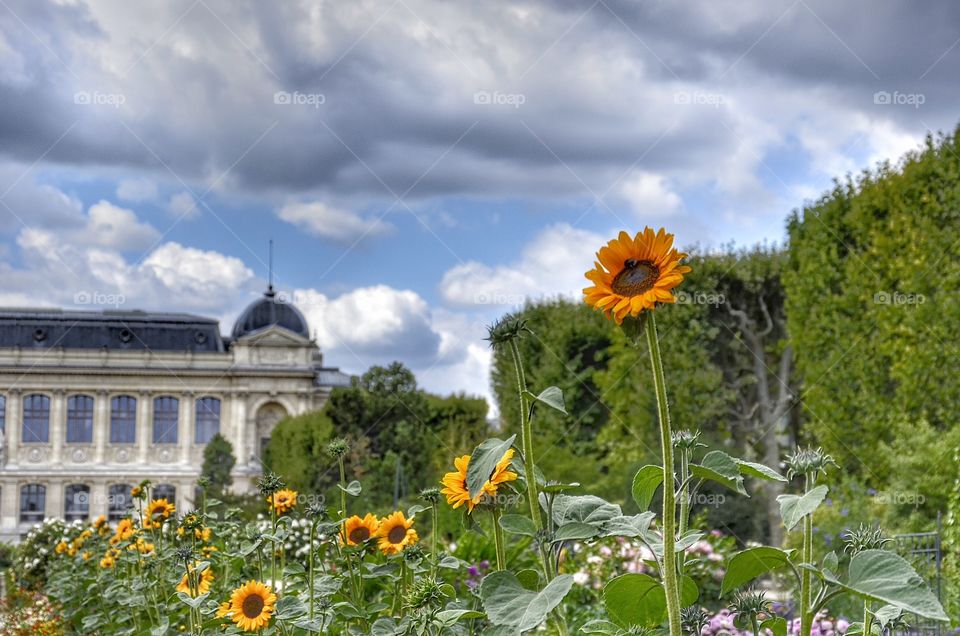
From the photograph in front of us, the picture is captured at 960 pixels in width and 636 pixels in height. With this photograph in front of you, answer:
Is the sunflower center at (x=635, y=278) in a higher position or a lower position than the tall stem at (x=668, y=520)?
higher

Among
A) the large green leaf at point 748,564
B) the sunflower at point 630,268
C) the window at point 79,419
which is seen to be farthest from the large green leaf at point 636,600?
the window at point 79,419

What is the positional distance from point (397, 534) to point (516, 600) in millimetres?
1759

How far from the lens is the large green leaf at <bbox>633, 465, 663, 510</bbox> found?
2.07 meters

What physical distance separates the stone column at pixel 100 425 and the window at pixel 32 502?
7.93 ft

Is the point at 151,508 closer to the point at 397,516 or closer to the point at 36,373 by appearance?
the point at 397,516

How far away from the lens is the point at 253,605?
3361mm

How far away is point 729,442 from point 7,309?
34.8 m

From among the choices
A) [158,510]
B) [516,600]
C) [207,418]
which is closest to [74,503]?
[207,418]

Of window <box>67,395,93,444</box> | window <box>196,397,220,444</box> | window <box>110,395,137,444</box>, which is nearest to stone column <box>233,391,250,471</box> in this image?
window <box>196,397,220,444</box>

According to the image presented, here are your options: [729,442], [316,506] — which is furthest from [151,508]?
[729,442]

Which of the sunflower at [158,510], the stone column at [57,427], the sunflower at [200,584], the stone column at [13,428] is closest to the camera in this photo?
A: the sunflower at [200,584]

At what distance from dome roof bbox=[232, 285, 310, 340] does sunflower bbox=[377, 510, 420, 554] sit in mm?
37762

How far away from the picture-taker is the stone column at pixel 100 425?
39.7m

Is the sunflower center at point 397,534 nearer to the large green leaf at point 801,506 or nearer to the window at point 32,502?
the large green leaf at point 801,506
